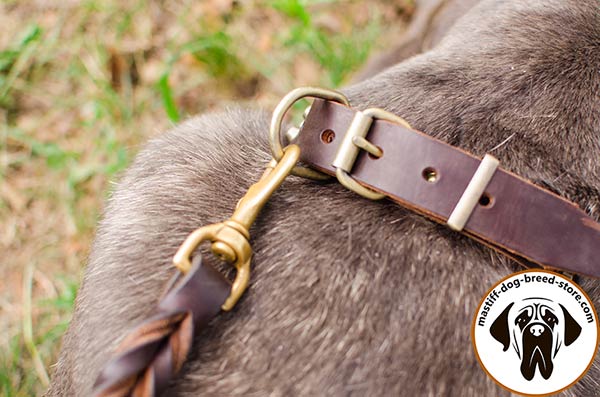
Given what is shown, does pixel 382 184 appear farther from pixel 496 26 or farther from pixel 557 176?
pixel 496 26

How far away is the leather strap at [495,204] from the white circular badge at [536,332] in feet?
0.19

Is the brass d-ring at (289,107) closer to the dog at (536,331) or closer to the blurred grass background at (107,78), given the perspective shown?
the dog at (536,331)

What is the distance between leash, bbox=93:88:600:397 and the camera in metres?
1.09

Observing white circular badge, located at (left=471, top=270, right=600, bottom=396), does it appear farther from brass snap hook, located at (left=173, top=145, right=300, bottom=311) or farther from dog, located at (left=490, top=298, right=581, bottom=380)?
brass snap hook, located at (left=173, top=145, right=300, bottom=311)

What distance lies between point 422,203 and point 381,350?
281 mm

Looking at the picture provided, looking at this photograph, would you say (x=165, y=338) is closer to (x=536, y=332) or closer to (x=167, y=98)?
(x=536, y=332)

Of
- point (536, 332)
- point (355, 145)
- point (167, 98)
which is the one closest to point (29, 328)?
point (167, 98)

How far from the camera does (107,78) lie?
2.96 meters

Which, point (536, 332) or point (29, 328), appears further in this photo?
A: point (29, 328)

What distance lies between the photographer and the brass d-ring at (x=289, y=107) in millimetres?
1222

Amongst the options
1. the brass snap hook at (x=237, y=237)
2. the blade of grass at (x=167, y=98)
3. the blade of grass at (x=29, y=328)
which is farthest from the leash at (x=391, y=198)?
the blade of grass at (x=167, y=98)

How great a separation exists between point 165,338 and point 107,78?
2.16 metres

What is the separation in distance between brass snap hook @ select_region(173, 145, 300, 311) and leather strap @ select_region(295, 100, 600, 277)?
0.20 meters

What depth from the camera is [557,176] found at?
1.35 m
